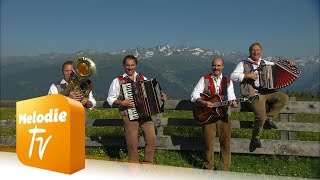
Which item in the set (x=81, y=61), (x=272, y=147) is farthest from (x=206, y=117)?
(x=81, y=61)

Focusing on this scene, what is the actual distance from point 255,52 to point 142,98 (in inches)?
79.5

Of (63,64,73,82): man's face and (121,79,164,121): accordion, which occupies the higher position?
(63,64,73,82): man's face

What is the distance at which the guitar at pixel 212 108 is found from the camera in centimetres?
734

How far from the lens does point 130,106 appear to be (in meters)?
7.19

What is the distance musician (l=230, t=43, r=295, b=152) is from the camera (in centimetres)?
773

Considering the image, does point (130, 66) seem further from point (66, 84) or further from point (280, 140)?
point (280, 140)

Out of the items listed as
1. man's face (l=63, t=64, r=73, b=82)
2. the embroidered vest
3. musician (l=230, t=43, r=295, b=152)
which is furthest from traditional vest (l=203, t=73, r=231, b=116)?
man's face (l=63, t=64, r=73, b=82)

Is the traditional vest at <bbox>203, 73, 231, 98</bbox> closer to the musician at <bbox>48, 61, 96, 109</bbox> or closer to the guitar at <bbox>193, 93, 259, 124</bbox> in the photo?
the guitar at <bbox>193, 93, 259, 124</bbox>

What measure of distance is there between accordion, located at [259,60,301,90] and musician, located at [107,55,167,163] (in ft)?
5.78

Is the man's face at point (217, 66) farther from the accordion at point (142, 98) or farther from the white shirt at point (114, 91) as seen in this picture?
the white shirt at point (114, 91)

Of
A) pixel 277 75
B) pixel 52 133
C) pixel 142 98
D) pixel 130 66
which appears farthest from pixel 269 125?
pixel 52 133

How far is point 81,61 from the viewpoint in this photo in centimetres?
434

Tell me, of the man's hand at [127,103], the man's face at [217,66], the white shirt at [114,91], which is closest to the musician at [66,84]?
the white shirt at [114,91]

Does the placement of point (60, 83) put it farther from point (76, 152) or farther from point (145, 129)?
point (76, 152)
